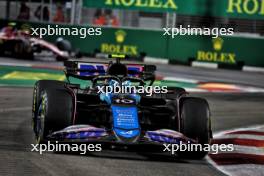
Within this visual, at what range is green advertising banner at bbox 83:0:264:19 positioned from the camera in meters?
25.6

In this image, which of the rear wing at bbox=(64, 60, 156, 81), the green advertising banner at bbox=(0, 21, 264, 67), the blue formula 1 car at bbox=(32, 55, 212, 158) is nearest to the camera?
the blue formula 1 car at bbox=(32, 55, 212, 158)

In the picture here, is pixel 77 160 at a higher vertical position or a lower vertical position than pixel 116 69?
lower

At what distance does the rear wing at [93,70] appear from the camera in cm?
1060

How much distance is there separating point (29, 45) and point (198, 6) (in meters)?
6.38

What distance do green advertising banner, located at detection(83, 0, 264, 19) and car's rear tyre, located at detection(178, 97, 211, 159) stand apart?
55.6 feet

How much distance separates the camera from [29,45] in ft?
77.7

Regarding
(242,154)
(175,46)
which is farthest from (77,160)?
(175,46)

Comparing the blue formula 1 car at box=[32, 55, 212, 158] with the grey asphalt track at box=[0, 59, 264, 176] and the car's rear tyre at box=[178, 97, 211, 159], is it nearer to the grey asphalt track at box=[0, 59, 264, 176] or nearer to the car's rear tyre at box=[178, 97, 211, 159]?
the car's rear tyre at box=[178, 97, 211, 159]

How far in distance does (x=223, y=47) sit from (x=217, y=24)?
2.99 feet

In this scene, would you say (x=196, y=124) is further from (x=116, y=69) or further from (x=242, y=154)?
(x=116, y=69)

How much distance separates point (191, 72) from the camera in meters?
23.4

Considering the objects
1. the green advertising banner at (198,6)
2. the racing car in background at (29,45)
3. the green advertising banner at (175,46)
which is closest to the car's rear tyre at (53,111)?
the racing car in background at (29,45)

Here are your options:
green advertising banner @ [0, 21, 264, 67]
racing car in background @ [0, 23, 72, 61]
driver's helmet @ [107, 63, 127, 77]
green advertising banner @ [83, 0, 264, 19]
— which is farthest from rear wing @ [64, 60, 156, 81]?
green advertising banner @ [83, 0, 264, 19]

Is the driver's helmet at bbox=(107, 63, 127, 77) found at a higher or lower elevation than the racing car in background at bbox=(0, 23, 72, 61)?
higher
